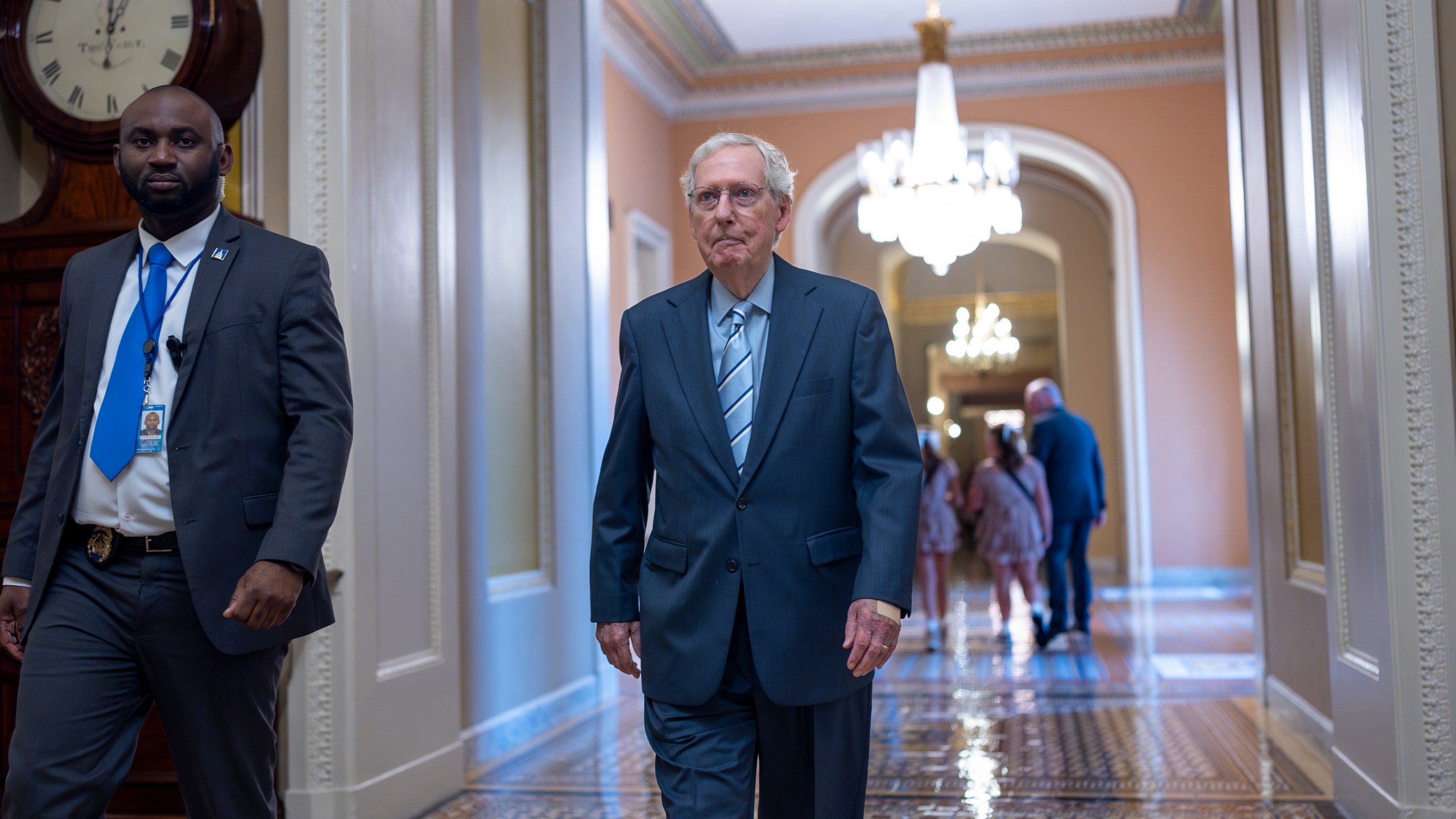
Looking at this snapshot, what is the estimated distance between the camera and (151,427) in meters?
2.05

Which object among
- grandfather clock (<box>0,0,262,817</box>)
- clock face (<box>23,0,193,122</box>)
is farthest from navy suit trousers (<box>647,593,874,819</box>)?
clock face (<box>23,0,193,122</box>)

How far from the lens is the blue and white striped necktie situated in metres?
2.15

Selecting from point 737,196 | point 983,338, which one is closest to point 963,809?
point 737,196

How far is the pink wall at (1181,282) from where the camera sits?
10.8 meters

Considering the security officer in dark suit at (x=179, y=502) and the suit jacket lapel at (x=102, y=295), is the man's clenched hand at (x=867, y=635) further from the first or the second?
the suit jacket lapel at (x=102, y=295)

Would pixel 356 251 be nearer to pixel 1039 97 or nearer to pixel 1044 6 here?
pixel 1044 6

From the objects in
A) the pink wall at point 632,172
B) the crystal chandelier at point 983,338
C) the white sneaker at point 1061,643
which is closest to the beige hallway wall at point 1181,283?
the pink wall at point 632,172

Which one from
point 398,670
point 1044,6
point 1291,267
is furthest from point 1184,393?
point 398,670

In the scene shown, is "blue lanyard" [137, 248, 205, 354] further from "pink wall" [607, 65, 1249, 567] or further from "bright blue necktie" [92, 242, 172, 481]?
"pink wall" [607, 65, 1249, 567]

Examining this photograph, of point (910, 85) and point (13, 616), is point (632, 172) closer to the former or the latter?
point (910, 85)

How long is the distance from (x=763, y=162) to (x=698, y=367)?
39 centimetres

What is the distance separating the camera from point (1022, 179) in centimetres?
1369

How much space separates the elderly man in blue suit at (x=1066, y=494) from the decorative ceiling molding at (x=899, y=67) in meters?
4.19

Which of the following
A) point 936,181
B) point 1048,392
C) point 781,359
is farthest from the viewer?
point 1048,392
